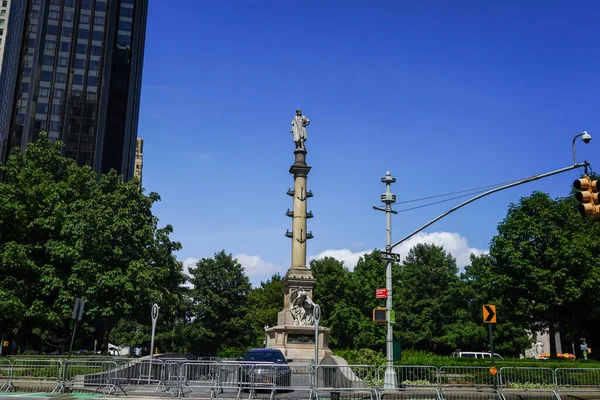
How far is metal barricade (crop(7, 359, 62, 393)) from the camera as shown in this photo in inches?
752

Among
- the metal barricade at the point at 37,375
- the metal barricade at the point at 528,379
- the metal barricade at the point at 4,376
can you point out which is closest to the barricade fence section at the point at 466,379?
the metal barricade at the point at 528,379

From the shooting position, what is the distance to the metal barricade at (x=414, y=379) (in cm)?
1863

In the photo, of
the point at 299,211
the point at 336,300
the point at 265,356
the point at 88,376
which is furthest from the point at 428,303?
the point at 88,376

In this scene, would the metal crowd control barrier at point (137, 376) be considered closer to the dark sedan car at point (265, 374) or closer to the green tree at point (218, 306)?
the dark sedan car at point (265, 374)

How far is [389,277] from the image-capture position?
21281 mm

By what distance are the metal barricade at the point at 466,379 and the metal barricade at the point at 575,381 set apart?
7.28 feet

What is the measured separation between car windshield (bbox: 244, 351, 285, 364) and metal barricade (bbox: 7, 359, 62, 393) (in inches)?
279

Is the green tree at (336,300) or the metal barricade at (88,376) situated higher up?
the green tree at (336,300)

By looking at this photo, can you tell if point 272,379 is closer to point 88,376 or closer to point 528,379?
point 88,376

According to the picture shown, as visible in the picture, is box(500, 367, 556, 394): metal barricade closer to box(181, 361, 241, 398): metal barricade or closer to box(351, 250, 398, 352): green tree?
box(181, 361, 241, 398): metal barricade

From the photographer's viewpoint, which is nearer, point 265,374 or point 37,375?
point 265,374

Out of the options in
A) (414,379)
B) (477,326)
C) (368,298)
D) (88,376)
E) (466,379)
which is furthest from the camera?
(368,298)

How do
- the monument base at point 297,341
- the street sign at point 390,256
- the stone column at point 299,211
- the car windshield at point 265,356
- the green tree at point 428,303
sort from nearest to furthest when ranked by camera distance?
the street sign at point 390,256 < the car windshield at point 265,356 < the monument base at point 297,341 < the stone column at point 299,211 < the green tree at point 428,303

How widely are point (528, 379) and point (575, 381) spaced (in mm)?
1622
